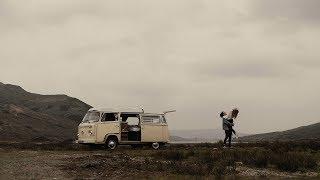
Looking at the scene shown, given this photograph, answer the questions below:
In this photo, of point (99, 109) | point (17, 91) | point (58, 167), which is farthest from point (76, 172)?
point (17, 91)

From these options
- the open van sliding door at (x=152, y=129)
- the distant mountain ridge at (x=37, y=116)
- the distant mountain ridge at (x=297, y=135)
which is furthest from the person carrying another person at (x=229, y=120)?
the distant mountain ridge at (x=297, y=135)

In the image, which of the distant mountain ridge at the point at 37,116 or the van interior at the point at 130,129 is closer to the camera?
the van interior at the point at 130,129

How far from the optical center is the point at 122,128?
3041 cm

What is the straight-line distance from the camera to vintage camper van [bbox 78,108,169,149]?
29.6 metres

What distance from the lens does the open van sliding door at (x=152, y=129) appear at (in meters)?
30.8

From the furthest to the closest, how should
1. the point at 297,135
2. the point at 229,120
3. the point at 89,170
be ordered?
1. the point at 297,135
2. the point at 229,120
3. the point at 89,170

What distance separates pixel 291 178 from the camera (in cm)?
1755

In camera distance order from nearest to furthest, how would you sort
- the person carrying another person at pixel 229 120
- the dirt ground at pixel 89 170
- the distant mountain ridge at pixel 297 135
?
the dirt ground at pixel 89 170 → the person carrying another person at pixel 229 120 → the distant mountain ridge at pixel 297 135

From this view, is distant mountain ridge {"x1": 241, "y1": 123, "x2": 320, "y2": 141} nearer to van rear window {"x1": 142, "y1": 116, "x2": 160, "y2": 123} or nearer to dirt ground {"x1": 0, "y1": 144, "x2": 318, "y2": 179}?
van rear window {"x1": 142, "y1": 116, "x2": 160, "y2": 123}

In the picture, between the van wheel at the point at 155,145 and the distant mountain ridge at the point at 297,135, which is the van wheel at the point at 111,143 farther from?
the distant mountain ridge at the point at 297,135

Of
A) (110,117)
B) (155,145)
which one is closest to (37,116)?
(155,145)

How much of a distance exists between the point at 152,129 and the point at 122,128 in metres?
1.89

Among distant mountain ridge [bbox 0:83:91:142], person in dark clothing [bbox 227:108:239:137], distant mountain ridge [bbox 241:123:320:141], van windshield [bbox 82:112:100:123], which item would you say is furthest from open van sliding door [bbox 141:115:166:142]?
distant mountain ridge [bbox 241:123:320:141]

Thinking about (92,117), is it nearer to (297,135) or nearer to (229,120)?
(229,120)
